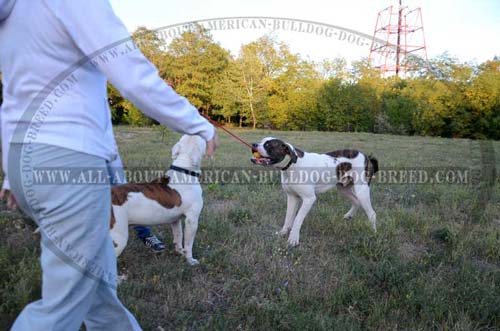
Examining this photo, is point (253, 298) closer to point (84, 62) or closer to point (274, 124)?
point (84, 62)

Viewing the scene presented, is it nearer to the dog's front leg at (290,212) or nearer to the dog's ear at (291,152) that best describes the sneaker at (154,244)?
the dog's front leg at (290,212)

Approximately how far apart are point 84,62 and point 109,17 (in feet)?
0.71

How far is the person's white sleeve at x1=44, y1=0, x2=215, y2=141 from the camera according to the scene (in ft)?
3.99

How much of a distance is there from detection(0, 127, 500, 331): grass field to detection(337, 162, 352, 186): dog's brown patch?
19.4 inches

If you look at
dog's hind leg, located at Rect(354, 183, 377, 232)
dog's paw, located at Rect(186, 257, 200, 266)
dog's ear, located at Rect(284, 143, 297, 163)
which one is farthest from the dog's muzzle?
dog's hind leg, located at Rect(354, 183, 377, 232)

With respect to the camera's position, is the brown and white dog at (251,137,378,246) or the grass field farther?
the brown and white dog at (251,137,378,246)

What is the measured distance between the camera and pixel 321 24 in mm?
4297

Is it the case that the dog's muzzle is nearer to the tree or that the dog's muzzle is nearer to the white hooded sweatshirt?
the white hooded sweatshirt

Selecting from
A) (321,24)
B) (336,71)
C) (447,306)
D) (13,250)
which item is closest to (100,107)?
(13,250)

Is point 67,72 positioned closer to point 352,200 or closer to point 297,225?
point 297,225

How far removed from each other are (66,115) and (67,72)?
6.6 inches

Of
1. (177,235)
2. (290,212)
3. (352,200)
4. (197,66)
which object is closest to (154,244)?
(177,235)

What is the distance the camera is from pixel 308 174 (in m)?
4.39

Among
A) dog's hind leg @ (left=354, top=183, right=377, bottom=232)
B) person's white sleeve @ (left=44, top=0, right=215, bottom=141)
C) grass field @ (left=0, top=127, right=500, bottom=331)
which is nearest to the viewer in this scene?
person's white sleeve @ (left=44, top=0, right=215, bottom=141)
